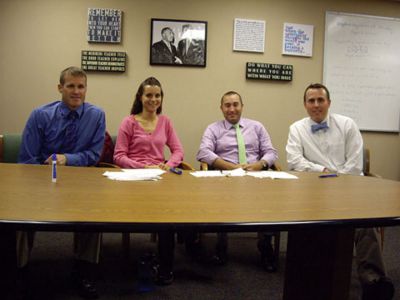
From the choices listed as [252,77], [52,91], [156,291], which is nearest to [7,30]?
[52,91]

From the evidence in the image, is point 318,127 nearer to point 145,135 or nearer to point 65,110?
point 145,135

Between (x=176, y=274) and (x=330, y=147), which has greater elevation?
(x=330, y=147)

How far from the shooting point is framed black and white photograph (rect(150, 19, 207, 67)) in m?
3.31

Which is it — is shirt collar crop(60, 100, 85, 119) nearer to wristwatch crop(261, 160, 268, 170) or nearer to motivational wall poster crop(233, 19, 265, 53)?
wristwatch crop(261, 160, 268, 170)

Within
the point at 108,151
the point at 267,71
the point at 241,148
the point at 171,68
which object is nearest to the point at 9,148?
the point at 108,151

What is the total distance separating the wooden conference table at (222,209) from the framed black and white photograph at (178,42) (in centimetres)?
199

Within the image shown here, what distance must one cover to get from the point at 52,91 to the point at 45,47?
433mm

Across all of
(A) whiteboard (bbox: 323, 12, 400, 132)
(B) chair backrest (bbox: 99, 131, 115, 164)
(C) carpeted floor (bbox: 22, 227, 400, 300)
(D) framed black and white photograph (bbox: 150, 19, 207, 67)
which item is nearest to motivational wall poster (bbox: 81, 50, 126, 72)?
(D) framed black and white photograph (bbox: 150, 19, 207, 67)

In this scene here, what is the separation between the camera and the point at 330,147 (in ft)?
8.18

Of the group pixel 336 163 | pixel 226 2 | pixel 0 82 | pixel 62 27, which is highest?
pixel 226 2

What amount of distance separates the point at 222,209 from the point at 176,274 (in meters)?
1.36

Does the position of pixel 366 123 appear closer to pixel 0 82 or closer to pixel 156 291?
pixel 156 291

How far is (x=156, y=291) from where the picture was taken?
6.33ft

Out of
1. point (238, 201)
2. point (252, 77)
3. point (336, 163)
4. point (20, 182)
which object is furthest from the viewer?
point (252, 77)
